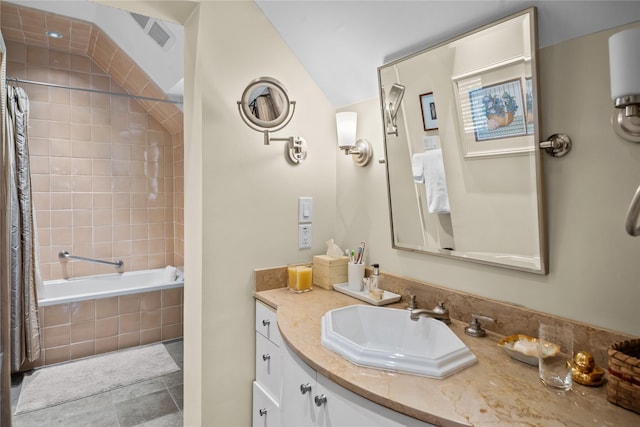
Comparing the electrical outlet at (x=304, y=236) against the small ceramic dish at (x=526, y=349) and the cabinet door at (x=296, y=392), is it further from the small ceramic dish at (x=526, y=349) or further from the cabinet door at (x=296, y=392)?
the small ceramic dish at (x=526, y=349)

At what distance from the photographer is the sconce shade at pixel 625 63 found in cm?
84

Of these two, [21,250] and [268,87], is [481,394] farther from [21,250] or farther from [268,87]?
[21,250]

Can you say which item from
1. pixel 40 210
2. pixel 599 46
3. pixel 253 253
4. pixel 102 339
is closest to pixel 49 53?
pixel 40 210

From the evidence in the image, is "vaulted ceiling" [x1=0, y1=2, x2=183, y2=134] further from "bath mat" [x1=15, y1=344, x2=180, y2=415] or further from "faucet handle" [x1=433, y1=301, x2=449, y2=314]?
"faucet handle" [x1=433, y1=301, x2=449, y2=314]

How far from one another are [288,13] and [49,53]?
2.67 metres

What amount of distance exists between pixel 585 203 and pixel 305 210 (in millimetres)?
1176

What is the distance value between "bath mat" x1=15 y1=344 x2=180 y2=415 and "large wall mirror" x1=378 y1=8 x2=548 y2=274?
2136 millimetres

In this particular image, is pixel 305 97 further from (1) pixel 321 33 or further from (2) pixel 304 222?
(2) pixel 304 222

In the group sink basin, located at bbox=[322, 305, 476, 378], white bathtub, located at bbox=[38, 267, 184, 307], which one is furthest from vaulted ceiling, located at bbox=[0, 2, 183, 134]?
sink basin, located at bbox=[322, 305, 476, 378]

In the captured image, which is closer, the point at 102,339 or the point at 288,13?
the point at 288,13

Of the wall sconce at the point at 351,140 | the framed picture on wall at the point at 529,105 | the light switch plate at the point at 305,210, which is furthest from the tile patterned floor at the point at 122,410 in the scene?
the framed picture on wall at the point at 529,105

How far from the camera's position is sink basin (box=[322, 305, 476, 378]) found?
1.01m

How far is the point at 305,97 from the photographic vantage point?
6.18 feet

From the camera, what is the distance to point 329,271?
1802 millimetres
